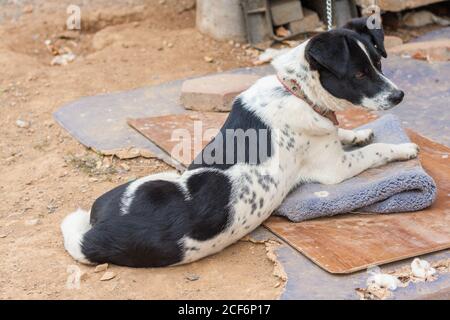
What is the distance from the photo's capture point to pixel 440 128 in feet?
17.8

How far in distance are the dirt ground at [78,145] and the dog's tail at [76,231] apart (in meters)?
0.08

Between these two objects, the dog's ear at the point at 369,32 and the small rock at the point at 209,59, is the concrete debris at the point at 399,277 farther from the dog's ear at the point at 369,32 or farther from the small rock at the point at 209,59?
the small rock at the point at 209,59

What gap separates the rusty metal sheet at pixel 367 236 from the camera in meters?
3.80

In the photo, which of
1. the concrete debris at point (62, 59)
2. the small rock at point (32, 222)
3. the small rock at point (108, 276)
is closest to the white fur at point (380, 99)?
the small rock at point (108, 276)

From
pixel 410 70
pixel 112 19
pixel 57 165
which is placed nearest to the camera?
pixel 57 165

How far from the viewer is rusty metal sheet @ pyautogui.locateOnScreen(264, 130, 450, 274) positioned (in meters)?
3.80

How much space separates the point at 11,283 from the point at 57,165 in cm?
155

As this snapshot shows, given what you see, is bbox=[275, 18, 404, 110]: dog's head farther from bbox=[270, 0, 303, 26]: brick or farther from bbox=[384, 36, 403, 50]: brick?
bbox=[270, 0, 303, 26]: brick

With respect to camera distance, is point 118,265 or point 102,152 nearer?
point 118,265

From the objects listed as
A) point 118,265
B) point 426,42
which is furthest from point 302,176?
point 426,42

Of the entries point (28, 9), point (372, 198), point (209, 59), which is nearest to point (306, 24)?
point (209, 59)

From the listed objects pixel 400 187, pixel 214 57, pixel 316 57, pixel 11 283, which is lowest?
pixel 214 57
